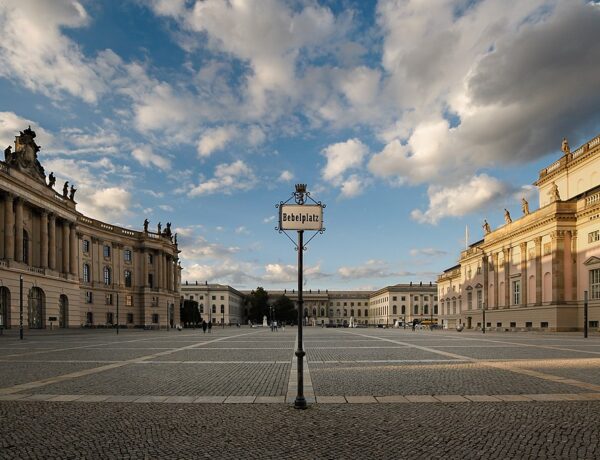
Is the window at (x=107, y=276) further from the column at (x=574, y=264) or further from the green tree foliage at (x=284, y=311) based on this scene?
the green tree foliage at (x=284, y=311)

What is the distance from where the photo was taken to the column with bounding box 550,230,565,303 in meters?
51.3

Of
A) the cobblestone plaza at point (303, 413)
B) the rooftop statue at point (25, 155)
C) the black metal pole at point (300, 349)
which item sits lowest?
the cobblestone plaza at point (303, 413)

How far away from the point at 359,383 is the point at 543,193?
6299 cm

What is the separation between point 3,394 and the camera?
10992 millimetres

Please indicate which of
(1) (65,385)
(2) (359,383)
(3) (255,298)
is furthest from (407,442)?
(3) (255,298)

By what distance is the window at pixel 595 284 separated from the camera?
154ft

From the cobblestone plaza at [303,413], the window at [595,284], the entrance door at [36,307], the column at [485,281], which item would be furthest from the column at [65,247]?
the window at [595,284]

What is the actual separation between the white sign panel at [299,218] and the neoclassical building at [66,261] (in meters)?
32.7

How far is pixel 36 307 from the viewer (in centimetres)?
5619

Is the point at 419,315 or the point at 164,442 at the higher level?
the point at 164,442

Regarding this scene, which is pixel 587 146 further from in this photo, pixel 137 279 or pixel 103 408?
pixel 137 279

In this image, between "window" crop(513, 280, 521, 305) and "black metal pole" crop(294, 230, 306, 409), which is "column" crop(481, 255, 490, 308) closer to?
"window" crop(513, 280, 521, 305)

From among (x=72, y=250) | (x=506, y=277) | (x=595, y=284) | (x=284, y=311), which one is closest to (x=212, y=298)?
(x=284, y=311)

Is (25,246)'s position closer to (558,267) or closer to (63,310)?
(63,310)
